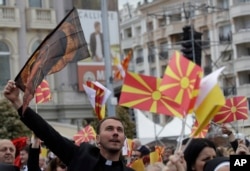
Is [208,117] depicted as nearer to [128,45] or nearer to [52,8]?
[52,8]

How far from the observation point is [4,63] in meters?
39.6

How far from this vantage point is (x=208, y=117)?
5.57 m

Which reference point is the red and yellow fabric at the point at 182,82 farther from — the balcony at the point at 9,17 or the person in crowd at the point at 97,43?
the person in crowd at the point at 97,43

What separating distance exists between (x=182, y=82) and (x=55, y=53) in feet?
3.91

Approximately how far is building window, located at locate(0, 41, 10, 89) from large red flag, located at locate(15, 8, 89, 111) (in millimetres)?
32169

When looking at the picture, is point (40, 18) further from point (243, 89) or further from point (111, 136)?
point (111, 136)

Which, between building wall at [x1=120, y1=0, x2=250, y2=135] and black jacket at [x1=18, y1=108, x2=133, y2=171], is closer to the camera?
black jacket at [x1=18, y1=108, x2=133, y2=171]

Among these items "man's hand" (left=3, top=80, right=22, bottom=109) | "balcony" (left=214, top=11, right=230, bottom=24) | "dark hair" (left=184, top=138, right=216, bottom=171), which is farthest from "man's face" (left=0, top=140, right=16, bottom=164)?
"balcony" (left=214, top=11, right=230, bottom=24)

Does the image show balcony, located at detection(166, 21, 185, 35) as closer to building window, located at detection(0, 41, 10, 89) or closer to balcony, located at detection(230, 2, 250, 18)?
balcony, located at detection(230, 2, 250, 18)

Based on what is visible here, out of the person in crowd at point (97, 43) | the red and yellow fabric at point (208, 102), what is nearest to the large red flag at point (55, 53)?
the red and yellow fabric at point (208, 102)

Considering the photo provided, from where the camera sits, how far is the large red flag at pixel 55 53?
6910 millimetres

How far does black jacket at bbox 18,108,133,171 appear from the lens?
261 inches

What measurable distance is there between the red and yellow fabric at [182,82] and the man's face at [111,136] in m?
0.49

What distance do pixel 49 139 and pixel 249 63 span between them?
4932 cm
